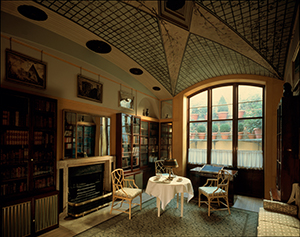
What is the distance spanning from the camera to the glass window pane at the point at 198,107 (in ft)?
24.9

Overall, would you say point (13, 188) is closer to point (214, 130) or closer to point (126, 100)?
point (126, 100)

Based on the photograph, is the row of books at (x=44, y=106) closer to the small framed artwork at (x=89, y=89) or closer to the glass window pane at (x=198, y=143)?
the small framed artwork at (x=89, y=89)

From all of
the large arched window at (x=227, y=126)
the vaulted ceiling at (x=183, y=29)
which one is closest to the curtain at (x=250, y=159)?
the large arched window at (x=227, y=126)

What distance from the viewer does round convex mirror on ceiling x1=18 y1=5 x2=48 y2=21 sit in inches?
133

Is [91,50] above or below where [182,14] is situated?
A: below

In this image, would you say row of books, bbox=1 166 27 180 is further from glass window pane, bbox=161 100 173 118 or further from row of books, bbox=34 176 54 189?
glass window pane, bbox=161 100 173 118

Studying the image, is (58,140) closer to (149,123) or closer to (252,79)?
(149,123)

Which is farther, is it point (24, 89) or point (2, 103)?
point (24, 89)

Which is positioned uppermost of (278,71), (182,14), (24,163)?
(182,14)

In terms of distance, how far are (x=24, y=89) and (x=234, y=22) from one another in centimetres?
436

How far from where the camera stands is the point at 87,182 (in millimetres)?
5016

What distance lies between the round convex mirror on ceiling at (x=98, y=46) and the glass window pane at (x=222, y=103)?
446 cm

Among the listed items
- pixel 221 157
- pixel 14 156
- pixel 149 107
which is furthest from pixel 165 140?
pixel 14 156

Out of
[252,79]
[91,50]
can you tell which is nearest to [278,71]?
Result: [252,79]
